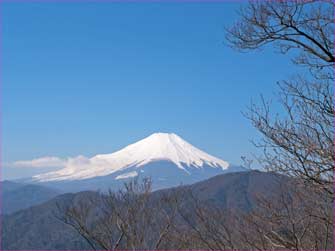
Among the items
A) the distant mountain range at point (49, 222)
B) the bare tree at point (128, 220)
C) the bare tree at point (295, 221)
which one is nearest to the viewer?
the bare tree at point (295, 221)

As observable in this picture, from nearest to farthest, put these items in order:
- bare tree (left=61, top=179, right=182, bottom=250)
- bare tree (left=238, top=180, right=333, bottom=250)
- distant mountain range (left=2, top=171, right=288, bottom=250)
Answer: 1. bare tree (left=238, top=180, right=333, bottom=250)
2. bare tree (left=61, top=179, right=182, bottom=250)
3. distant mountain range (left=2, top=171, right=288, bottom=250)

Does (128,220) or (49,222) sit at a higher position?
(128,220)

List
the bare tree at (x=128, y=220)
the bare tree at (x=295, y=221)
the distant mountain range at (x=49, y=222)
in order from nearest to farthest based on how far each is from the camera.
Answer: the bare tree at (x=295, y=221), the bare tree at (x=128, y=220), the distant mountain range at (x=49, y=222)

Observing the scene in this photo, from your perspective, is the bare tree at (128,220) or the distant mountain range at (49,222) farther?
the distant mountain range at (49,222)

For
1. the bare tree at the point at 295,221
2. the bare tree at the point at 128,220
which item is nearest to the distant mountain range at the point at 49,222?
the bare tree at the point at 128,220

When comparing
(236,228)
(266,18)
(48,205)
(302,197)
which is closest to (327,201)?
(302,197)

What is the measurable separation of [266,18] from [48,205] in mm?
183070

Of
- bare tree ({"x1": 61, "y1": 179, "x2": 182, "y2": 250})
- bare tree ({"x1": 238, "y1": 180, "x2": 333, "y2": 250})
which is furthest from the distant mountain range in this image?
bare tree ({"x1": 238, "y1": 180, "x2": 333, "y2": 250})

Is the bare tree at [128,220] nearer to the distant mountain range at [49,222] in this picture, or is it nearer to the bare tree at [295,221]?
the bare tree at [295,221]

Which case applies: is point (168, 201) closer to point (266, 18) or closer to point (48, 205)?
point (266, 18)

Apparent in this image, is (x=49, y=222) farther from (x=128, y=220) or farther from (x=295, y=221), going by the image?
(x=295, y=221)

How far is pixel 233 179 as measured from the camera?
197875mm

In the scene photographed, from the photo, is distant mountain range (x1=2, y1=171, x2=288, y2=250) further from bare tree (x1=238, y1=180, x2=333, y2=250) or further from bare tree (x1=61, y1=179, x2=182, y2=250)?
bare tree (x1=238, y1=180, x2=333, y2=250)

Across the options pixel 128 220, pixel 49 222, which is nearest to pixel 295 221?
pixel 128 220
